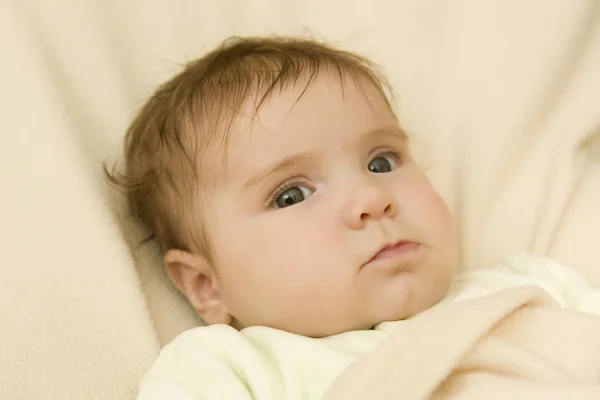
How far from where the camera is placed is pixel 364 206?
0.83 meters

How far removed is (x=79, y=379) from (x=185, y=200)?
10.5 inches

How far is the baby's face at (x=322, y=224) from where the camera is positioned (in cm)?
84

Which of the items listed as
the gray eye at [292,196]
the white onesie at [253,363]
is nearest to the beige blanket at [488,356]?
the white onesie at [253,363]

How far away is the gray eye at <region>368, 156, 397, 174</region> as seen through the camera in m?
0.97

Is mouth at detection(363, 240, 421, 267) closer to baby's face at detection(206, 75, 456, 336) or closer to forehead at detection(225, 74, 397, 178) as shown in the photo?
baby's face at detection(206, 75, 456, 336)

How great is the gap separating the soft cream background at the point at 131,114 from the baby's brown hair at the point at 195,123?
0.05 m

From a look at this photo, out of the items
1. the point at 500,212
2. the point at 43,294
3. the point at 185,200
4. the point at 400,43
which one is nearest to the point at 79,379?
the point at 43,294

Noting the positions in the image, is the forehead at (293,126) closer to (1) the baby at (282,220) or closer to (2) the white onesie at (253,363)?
(1) the baby at (282,220)

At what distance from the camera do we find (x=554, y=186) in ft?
3.54

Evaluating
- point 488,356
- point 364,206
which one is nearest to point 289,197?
point 364,206

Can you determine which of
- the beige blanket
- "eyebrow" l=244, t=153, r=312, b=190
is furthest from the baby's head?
the beige blanket

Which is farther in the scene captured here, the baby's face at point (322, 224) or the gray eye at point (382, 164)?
the gray eye at point (382, 164)

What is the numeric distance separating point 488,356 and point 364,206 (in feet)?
0.75

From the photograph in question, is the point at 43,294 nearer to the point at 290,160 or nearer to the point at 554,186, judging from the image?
the point at 290,160
